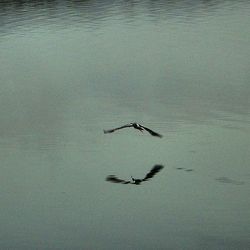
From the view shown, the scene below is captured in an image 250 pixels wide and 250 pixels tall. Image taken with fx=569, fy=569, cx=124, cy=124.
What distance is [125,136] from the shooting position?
107 feet

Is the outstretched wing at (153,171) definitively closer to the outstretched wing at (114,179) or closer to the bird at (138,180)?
the bird at (138,180)

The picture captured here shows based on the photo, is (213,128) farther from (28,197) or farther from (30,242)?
(30,242)

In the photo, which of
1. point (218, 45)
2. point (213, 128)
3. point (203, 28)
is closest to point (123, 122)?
point (213, 128)

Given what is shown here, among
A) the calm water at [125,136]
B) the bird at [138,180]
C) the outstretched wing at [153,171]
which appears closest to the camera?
the calm water at [125,136]

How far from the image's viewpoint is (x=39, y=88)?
4491 cm

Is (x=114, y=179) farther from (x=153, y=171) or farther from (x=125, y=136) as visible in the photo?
(x=125, y=136)

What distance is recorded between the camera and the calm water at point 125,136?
2377cm

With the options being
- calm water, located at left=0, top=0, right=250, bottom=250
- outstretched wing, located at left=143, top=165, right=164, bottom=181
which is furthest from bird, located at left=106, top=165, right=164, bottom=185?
calm water, located at left=0, top=0, right=250, bottom=250

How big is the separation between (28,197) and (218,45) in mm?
32895

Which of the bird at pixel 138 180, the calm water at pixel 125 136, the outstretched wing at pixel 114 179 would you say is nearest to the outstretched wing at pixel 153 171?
the bird at pixel 138 180

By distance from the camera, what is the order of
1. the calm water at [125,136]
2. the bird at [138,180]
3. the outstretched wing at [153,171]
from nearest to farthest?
1. the calm water at [125,136]
2. the bird at [138,180]
3. the outstretched wing at [153,171]

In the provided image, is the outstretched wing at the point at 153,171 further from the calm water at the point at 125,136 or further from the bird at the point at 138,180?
the calm water at the point at 125,136

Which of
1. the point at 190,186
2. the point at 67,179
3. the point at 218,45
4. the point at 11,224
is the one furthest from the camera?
the point at 218,45

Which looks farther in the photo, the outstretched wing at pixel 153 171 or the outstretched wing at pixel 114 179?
the outstretched wing at pixel 153 171
